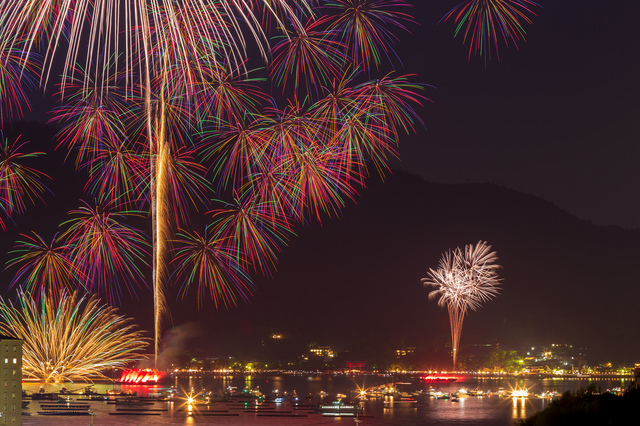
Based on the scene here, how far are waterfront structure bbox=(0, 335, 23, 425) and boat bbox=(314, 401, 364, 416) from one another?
39.0 m

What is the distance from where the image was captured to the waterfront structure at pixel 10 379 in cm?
5124

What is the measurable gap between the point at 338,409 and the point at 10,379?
45.7 m

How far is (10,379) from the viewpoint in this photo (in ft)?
169

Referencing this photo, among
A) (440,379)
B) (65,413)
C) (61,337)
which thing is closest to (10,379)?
(61,337)

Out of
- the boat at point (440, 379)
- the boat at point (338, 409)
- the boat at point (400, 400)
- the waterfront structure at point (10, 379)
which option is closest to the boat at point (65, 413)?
the waterfront structure at point (10, 379)

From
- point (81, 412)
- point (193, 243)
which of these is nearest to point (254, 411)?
point (81, 412)

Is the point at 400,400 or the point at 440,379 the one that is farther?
the point at 440,379

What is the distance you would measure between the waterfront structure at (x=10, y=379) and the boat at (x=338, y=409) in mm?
39017

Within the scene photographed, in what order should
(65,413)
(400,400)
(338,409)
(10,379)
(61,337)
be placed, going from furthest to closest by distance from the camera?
(400,400) → (338,409) → (65,413) → (61,337) → (10,379)

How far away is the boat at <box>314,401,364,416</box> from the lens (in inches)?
3317

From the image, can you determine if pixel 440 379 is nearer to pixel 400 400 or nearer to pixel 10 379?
pixel 400 400

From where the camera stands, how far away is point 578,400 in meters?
17.5

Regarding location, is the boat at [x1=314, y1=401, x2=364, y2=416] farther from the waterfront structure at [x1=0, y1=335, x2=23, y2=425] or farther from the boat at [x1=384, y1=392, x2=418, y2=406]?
the waterfront structure at [x1=0, y1=335, x2=23, y2=425]

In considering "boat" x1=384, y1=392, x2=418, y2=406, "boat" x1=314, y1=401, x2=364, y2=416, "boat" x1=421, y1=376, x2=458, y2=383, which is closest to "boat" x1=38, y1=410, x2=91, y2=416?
"boat" x1=314, y1=401, x2=364, y2=416
